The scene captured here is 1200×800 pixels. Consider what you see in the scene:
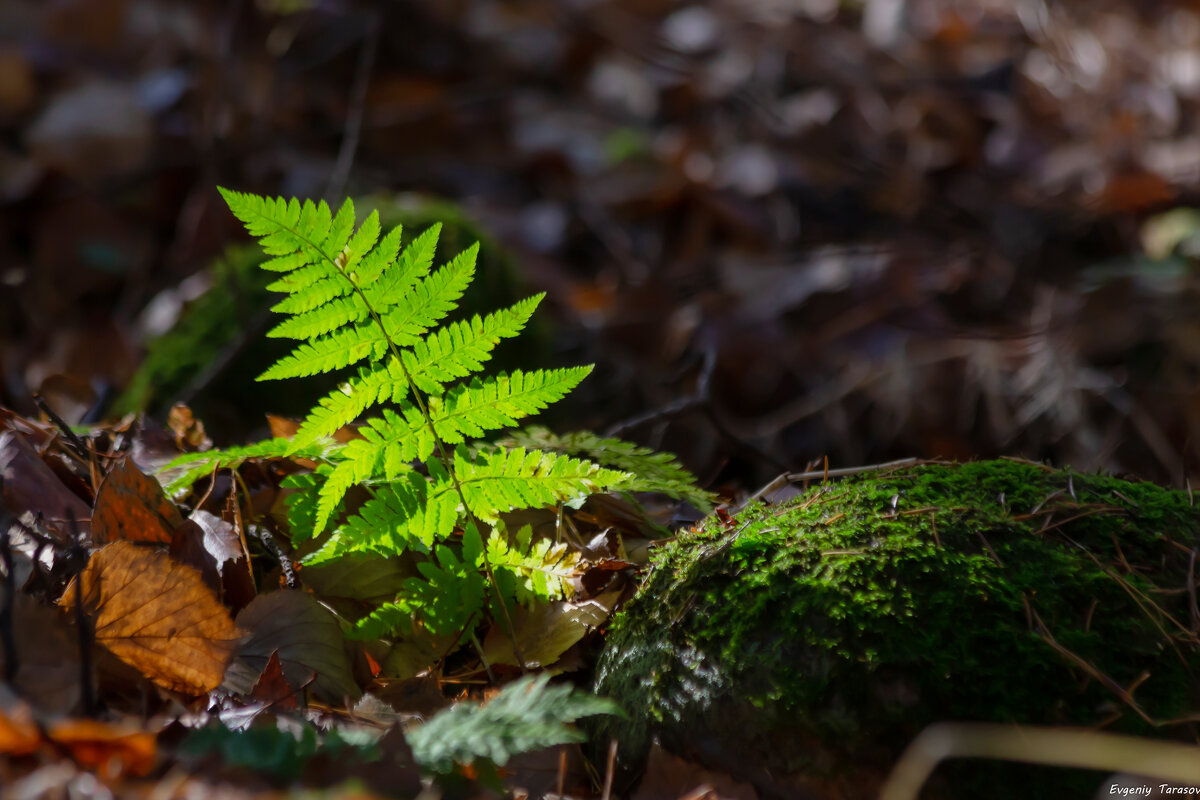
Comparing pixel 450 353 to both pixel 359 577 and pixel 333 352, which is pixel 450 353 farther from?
pixel 359 577

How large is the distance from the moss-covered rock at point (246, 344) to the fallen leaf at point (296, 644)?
169 cm

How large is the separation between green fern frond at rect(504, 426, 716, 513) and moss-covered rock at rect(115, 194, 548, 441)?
130cm

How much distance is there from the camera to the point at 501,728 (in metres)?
1.23

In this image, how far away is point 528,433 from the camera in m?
2.36

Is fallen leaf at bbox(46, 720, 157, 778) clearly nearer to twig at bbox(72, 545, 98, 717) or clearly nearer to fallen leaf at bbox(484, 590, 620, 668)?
twig at bbox(72, 545, 98, 717)

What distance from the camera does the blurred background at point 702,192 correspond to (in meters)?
4.69

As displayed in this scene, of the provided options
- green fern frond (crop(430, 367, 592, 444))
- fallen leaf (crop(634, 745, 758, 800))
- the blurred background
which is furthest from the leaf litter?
the blurred background

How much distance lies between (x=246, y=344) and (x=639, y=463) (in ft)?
6.77

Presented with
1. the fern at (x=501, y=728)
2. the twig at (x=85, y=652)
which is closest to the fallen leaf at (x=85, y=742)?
the twig at (x=85, y=652)

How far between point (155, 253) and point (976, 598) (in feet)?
18.8

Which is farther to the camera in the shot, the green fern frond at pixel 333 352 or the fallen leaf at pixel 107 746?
the green fern frond at pixel 333 352

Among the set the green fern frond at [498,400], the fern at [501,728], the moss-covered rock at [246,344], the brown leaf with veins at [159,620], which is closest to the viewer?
the fern at [501,728]

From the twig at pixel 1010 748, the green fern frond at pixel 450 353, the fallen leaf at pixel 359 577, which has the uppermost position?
the green fern frond at pixel 450 353

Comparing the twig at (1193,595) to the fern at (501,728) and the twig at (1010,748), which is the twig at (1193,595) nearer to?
the twig at (1010,748)
